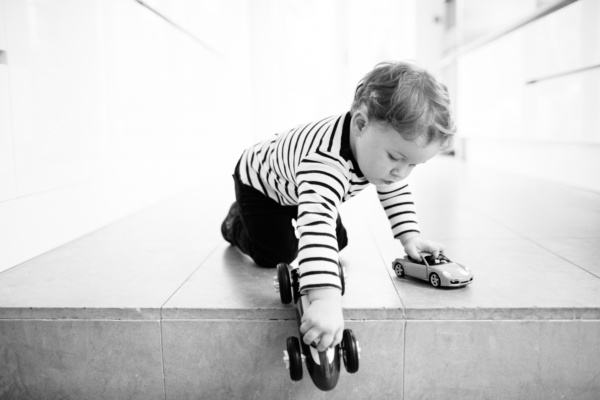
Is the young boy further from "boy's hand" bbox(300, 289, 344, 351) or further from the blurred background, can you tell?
the blurred background

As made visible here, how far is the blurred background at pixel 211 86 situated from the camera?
52.2 inches

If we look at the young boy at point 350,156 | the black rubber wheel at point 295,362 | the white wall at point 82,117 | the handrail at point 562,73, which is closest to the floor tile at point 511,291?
the young boy at point 350,156

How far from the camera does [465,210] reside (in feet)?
6.13

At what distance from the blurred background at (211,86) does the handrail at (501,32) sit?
0.01m

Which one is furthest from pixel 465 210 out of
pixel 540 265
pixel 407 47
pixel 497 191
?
pixel 407 47

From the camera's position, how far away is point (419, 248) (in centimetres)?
112

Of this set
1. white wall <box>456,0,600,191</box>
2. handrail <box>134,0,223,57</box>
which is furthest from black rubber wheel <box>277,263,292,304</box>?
white wall <box>456,0,600,191</box>

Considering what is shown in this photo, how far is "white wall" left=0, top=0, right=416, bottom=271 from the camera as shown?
4.14ft

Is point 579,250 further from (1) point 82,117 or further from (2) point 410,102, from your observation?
(1) point 82,117

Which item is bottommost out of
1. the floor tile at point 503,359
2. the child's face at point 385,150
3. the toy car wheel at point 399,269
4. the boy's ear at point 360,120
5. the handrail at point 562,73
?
the floor tile at point 503,359

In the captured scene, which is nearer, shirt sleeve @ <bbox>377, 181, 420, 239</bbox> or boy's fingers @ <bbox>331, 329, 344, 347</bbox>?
boy's fingers @ <bbox>331, 329, 344, 347</bbox>

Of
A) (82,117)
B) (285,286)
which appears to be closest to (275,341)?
(285,286)

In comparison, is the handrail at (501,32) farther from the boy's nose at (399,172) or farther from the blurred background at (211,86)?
the boy's nose at (399,172)

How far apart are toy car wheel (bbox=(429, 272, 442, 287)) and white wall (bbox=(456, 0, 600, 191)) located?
1418mm
